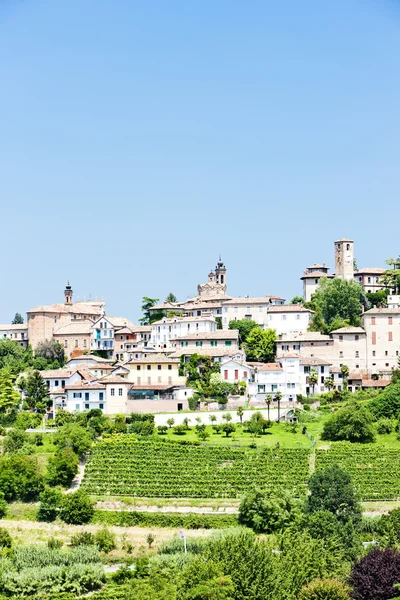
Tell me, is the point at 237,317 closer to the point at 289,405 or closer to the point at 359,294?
the point at 359,294

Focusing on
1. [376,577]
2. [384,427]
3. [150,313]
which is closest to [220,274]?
[150,313]

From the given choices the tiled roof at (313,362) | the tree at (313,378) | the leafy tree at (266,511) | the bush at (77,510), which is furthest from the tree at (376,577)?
the tiled roof at (313,362)

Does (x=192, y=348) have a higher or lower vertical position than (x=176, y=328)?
lower

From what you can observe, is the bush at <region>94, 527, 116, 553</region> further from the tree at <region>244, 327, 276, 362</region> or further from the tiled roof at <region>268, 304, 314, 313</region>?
the tiled roof at <region>268, 304, 314, 313</region>

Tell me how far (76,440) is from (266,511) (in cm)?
1305

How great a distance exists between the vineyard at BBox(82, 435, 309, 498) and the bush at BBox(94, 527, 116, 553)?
5643mm

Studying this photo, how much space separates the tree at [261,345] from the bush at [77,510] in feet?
92.4

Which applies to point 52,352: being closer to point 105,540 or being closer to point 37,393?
point 37,393

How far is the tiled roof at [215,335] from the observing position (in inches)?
2997

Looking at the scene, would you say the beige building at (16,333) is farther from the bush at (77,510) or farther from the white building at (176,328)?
the bush at (77,510)

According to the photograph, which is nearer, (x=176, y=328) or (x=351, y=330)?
(x=351, y=330)

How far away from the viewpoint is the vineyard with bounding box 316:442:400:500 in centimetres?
5112

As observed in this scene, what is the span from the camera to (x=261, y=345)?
250 feet

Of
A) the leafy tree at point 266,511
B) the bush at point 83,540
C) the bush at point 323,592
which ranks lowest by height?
the bush at point 323,592
